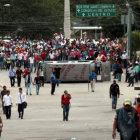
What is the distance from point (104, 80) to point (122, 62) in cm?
703

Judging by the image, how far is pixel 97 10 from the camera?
56.4 metres

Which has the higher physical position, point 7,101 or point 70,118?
point 7,101

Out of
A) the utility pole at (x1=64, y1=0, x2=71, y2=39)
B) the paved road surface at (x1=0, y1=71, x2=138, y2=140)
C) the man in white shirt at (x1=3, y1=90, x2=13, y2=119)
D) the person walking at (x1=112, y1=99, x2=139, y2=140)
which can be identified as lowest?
the paved road surface at (x1=0, y1=71, x2=138, y2=140)

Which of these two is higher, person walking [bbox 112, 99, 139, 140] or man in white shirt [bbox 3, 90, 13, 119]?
person walking [bbox 112, 99, 139, 140]

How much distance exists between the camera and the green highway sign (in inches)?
2211

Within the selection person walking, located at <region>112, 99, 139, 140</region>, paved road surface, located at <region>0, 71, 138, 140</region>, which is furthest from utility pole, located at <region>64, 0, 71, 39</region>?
person walking, located at <region>112, 99, 139, 140</region>

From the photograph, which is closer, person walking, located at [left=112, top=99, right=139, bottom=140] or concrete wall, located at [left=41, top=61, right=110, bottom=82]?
person walking, located at [left=112, top=99, right=139, bottom=140]

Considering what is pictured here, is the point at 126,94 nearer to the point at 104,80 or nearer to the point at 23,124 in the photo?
the point at 104,80

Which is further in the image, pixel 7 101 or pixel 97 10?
pixel 97 10

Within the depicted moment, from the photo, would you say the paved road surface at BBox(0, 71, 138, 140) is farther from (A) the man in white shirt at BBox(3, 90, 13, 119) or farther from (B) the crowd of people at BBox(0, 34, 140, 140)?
(B) the crowd of people at BBox(0, 34, 140, 140)

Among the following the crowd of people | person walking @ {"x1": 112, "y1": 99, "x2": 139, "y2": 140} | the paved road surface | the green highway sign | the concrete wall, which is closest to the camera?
person walking @ {"x1": 112, "y1": 99, "x2": 139, "y2": 140}

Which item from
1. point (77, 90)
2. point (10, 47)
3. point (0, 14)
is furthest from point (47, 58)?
point (0, 14)

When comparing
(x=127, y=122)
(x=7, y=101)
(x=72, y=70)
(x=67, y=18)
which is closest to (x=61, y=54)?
(x=72, y=70)

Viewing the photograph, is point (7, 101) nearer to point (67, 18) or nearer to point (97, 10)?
point (97, 10)
